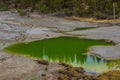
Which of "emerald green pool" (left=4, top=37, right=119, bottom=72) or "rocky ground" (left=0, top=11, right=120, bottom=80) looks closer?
"rocky ground" (left=0, top=11, right=120, bottom=80)

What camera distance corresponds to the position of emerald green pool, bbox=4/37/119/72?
29750mm

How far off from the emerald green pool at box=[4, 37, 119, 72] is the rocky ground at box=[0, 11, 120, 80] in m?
1.43

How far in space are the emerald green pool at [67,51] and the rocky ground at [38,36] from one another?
56.2 inches

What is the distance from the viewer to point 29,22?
59219mm

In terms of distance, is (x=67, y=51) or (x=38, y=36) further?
(x=38, y=36)

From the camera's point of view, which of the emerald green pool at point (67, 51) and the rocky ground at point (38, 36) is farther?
the emerald green pool at point (67, 51)

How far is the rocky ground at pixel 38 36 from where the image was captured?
83.5ft

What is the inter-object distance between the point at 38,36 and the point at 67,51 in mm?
9674

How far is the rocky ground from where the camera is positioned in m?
Answer: 25.4

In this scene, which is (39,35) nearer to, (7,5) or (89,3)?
(89,3)

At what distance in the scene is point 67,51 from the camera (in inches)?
1417

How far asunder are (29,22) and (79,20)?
9411 mm

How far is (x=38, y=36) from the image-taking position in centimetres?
4472

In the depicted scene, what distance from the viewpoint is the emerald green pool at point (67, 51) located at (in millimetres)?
29750
